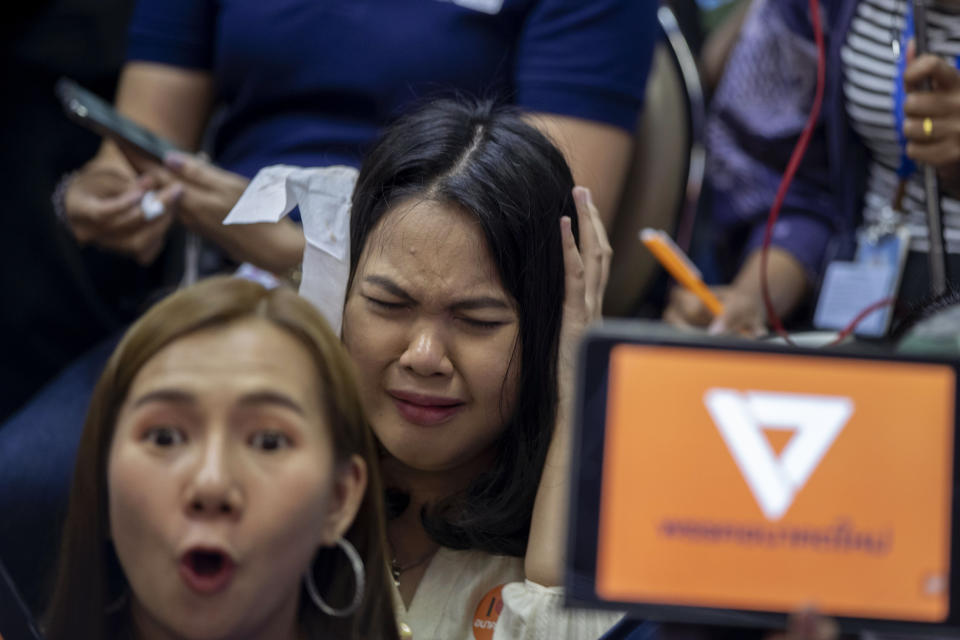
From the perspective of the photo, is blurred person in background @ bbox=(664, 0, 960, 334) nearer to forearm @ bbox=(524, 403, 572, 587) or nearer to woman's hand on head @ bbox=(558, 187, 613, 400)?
woman's hand on head @ bbox=(558, 187, 613, 400)

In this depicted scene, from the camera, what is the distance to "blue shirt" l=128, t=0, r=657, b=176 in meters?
1.33

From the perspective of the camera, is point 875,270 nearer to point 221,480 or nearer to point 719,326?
point 719,326

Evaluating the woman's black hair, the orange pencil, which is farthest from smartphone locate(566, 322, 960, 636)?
the orange pencil

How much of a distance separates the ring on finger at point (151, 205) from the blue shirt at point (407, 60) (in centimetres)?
11

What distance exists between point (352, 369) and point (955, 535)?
1.17 feet

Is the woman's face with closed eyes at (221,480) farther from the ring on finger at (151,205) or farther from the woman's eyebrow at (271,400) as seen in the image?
the ring on finger at (151,205)

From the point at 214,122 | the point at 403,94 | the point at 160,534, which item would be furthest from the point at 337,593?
the point at 214,122

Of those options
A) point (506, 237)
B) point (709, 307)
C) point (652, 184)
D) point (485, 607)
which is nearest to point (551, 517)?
point (485, 607)

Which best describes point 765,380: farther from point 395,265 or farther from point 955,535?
point 395,265

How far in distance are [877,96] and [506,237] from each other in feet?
2.47

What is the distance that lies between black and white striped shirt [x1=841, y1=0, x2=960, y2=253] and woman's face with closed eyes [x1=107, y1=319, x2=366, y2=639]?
101 centimetres

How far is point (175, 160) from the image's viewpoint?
1.26m

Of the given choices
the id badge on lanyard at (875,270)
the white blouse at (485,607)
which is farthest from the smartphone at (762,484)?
the id badge on lanyard at (875,270)

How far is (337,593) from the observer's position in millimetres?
715
